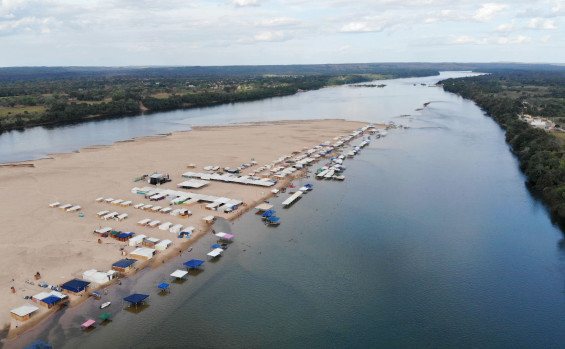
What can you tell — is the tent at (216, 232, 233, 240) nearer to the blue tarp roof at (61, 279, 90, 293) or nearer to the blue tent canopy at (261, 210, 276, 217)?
the blue tent canopy at (261, 210, 276, 217)

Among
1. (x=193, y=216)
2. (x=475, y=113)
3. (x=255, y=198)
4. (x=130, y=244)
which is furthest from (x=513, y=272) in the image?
(x=475, y=113)

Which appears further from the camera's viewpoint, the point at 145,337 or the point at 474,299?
the point at 474,299

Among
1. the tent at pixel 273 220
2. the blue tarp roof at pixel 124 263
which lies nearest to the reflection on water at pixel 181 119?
the blue tarp roof at pixel 124 263

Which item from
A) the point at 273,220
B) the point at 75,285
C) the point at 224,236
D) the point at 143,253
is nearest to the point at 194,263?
the point at 143,253

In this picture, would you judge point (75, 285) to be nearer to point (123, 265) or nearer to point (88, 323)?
point (123, 265)

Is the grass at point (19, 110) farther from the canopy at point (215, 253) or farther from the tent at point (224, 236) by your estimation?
the canopy at point (215, 253)

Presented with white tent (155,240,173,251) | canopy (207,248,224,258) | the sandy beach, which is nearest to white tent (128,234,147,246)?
the sandy beach

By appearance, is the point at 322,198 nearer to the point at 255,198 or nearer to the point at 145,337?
the point at 255,198
